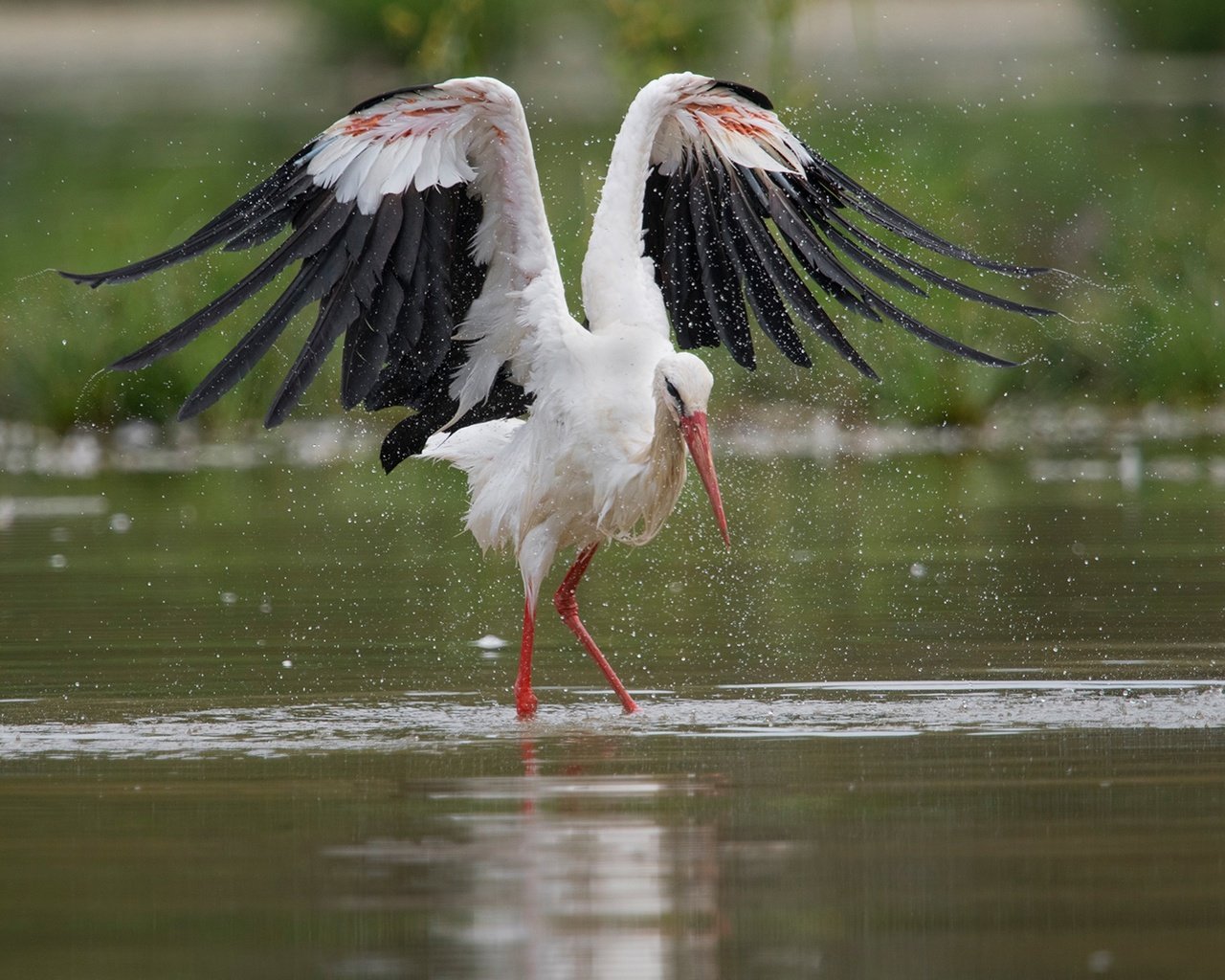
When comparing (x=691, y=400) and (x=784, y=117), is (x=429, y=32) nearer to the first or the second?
(x=784, y=117)

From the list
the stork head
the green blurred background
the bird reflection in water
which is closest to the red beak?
the stork head

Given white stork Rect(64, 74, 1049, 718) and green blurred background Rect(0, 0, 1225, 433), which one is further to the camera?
green blurred background Rect(0, 0, 1225, 433)

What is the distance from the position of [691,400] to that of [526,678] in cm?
109

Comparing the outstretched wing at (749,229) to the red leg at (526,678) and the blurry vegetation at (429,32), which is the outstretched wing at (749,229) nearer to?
the red leg at (526,678)

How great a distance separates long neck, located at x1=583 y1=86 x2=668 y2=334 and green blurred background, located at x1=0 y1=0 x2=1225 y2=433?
293 centimetres

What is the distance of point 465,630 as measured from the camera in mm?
10484

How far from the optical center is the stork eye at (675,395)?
860 cm

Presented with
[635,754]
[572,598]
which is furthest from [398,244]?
[635,754]

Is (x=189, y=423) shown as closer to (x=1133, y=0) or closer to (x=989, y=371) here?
(x=989, y=371)

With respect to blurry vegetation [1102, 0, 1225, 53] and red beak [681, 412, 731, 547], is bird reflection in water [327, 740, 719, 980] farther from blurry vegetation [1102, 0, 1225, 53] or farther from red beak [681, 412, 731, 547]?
blurry vegetation [1102, 0, 1225, 53]

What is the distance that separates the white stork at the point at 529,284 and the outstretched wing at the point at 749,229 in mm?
11

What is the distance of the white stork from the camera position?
8539 mm

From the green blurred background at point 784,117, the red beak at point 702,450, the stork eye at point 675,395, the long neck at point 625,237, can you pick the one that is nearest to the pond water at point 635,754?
the red beak at point 702,450

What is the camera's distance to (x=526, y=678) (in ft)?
28.5
